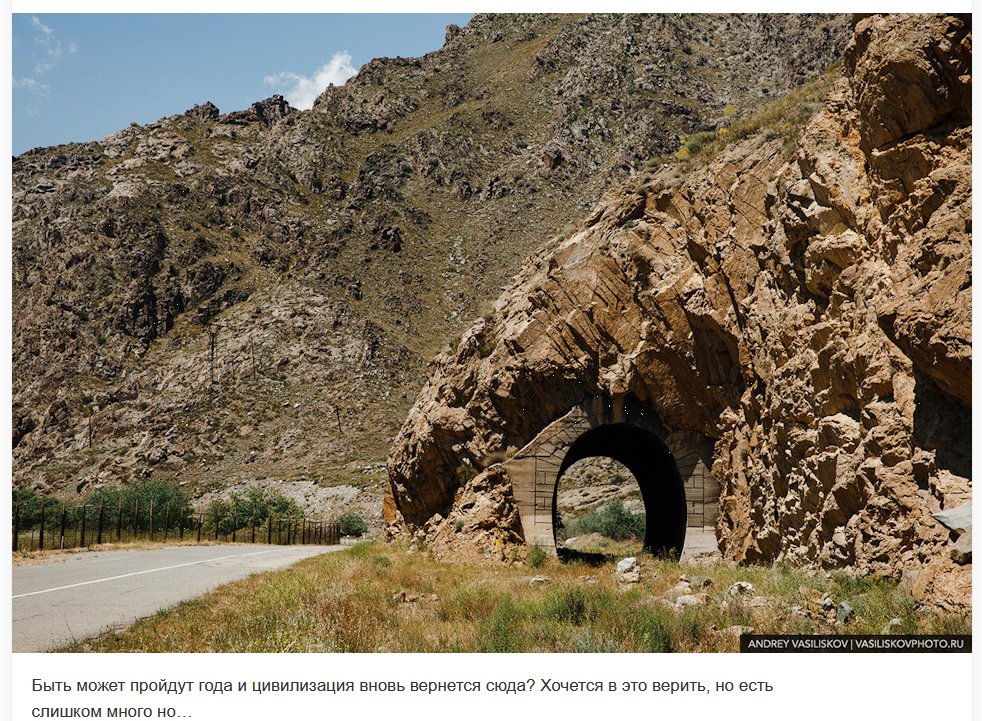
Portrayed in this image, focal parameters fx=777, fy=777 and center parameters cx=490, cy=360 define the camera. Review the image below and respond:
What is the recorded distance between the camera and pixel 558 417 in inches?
789

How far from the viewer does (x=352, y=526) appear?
51.3 metres

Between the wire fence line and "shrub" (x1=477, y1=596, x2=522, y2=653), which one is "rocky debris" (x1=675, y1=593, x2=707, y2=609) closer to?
"shrub" (x1=477, y1=596, x2=522, y2=653)

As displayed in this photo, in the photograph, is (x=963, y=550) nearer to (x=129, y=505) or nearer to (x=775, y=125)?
(x=775, y=125)

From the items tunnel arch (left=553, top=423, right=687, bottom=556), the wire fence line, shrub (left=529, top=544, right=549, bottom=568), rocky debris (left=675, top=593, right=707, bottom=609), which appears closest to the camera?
rocky debris (left=675, top=593, right=707, bottom=609)

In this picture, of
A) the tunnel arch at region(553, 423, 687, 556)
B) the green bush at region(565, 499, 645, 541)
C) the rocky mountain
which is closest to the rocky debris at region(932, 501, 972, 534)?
the tunnel arch at region(553, 423, 687, 556)

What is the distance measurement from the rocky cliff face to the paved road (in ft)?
20.0

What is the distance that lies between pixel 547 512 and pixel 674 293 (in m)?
6.30

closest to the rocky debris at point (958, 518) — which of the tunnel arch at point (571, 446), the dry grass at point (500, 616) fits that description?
the dry grass at point (500, 616)

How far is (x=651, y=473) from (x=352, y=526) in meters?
30.0

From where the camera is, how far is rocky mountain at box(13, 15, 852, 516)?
69000 millimetres

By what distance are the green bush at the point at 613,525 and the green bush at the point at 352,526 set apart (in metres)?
14.3

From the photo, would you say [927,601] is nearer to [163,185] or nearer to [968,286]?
[968,286]
